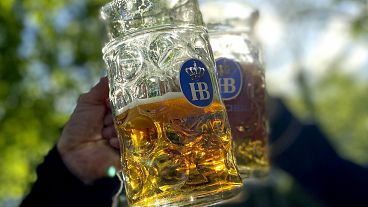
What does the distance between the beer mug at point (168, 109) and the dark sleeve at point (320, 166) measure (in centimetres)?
131

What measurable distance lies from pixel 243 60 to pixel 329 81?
79.1 ft

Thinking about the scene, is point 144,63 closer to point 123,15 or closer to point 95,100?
point 123,15

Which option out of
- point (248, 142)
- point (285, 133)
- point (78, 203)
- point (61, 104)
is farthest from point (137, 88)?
point (61, 104)

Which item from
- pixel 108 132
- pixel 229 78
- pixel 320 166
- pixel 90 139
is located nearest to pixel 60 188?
pixel 90 139

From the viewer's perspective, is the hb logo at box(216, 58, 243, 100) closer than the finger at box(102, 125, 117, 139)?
Yes

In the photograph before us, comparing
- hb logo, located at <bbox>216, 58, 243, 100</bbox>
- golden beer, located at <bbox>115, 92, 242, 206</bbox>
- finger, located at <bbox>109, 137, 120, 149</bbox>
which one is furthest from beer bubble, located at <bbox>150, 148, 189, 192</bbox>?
finger, located at <bbox>109, 137, 120, 149</bbox>

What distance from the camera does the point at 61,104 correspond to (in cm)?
762

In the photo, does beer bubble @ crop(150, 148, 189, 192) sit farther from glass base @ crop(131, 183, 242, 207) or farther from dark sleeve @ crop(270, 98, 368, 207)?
dark sleeve @ crop(270, 98, 368, 207)

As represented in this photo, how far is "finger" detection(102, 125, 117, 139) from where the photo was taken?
5.69 feet

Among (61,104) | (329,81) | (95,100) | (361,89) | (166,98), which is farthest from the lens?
(361,89)

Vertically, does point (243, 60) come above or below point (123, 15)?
below

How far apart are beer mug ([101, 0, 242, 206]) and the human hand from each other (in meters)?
0.41

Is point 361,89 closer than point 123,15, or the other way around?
point 123,15

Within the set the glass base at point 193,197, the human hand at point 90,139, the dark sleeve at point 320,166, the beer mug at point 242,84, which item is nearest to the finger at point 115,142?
the human hand at point 90,139
